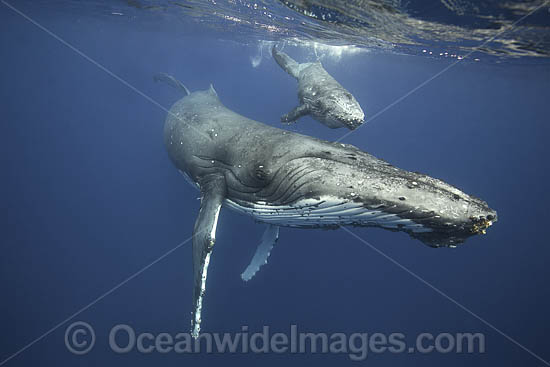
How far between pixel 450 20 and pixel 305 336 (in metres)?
15.2

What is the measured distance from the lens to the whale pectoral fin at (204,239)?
5.05 meters

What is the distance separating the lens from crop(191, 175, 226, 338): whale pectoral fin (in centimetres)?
505

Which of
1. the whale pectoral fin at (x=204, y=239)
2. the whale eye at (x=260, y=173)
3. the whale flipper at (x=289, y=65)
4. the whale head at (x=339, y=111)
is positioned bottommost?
the whale pectoral fin at (x=204, y=239)

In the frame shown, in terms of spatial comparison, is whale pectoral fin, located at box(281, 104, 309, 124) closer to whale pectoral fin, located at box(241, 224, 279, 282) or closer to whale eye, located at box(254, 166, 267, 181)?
whale pectoral fin, located at box(241, 224, 279, 282)

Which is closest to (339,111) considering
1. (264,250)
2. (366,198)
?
(264,250)

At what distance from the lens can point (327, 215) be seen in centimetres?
373

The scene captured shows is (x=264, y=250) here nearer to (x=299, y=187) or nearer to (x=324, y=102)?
(x=299, y=187)

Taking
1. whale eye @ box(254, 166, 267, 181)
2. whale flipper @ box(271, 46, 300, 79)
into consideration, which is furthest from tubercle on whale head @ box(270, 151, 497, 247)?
whale flipper @ box(271, 46, 300, 79)

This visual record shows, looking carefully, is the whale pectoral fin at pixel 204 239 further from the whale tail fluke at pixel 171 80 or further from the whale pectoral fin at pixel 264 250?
the whale tail fluke at pixel 171 80

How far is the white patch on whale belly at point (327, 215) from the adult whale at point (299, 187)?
0.04 ft

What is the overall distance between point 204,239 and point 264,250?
330cm

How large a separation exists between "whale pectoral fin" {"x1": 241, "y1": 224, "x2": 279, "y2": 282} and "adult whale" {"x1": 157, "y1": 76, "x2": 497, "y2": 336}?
0.13 ft

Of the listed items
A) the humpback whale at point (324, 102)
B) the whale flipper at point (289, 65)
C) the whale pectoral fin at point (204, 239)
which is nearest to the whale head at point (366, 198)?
the whale pectoral fin at point (204, 239)

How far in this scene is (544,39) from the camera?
12781mm
